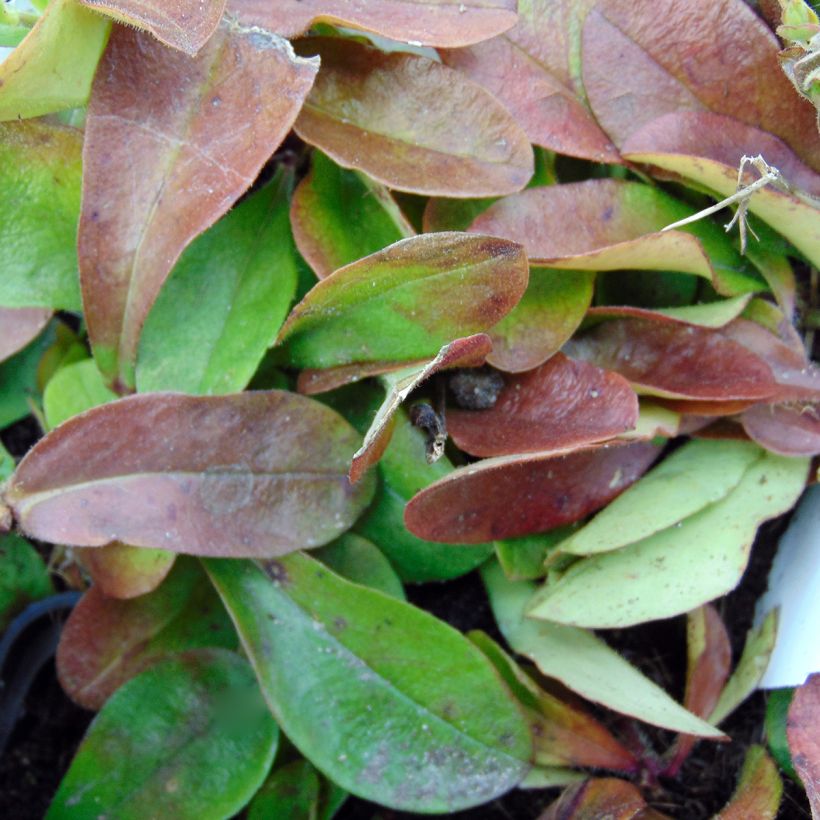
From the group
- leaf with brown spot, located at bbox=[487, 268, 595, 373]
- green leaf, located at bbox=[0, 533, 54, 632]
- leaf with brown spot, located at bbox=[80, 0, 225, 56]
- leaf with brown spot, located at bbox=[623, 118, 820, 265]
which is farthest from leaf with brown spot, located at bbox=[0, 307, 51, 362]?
leaf with brown spot, located at bbox=[623, 118, 820, 265]

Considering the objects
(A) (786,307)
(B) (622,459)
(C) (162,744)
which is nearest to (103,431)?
(C) (162,744)

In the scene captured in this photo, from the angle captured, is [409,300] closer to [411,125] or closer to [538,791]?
[411,125]

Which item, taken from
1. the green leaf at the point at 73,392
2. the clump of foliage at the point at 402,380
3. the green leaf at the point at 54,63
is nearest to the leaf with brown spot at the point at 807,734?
the clump of foliage at the point at 402,380

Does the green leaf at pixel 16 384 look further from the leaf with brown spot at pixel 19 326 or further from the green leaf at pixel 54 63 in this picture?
the green leaf at pixel 54 63

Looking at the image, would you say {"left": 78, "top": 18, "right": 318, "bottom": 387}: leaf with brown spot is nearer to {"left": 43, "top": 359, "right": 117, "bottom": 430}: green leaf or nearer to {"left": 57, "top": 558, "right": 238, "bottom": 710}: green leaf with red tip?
{"left": 43, "top": 359, "right": 117, "bottom": 430}: green leaf

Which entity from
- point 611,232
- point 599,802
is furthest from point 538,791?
point 611,232

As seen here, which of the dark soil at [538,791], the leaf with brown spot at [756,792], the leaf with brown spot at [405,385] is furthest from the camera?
the dark soil at [538,791]

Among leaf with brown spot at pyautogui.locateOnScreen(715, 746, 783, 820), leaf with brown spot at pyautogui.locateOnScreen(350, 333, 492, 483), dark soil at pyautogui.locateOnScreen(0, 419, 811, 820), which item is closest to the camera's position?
leaf with brown spot at pyautogui.locateOnScreen(350, 333, 492, 483)

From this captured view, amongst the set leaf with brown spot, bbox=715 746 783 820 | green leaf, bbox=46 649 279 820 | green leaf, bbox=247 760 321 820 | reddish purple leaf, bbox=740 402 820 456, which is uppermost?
reddish purple leaf, bbox=740 402 820 456
